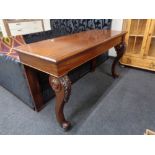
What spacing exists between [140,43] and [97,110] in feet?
4.86

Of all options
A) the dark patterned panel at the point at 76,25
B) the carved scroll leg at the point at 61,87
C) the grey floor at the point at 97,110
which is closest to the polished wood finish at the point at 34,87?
the grey floor at the point at 97,110

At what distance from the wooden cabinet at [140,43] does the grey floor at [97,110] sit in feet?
0.94

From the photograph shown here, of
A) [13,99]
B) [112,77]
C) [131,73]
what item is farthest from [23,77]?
[131,73]

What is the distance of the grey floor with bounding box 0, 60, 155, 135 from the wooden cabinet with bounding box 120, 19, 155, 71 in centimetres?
29

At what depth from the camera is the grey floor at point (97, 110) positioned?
127cm

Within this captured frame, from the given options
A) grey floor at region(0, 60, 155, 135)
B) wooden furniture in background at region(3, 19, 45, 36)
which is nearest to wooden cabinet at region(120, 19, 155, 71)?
grey floor at region(0, 60, 155, 135)

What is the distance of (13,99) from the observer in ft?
5.57

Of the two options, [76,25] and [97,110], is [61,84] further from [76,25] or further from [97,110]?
[76,25]

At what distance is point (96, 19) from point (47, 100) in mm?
1751

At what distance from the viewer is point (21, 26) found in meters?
3.37

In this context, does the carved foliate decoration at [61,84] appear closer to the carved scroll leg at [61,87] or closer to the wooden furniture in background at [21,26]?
the carved scroll leg at [61,87]

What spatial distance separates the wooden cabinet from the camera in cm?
201

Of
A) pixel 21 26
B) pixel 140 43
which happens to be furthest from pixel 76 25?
pixel 21 26

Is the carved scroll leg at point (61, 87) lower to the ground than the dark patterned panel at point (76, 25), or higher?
lower
